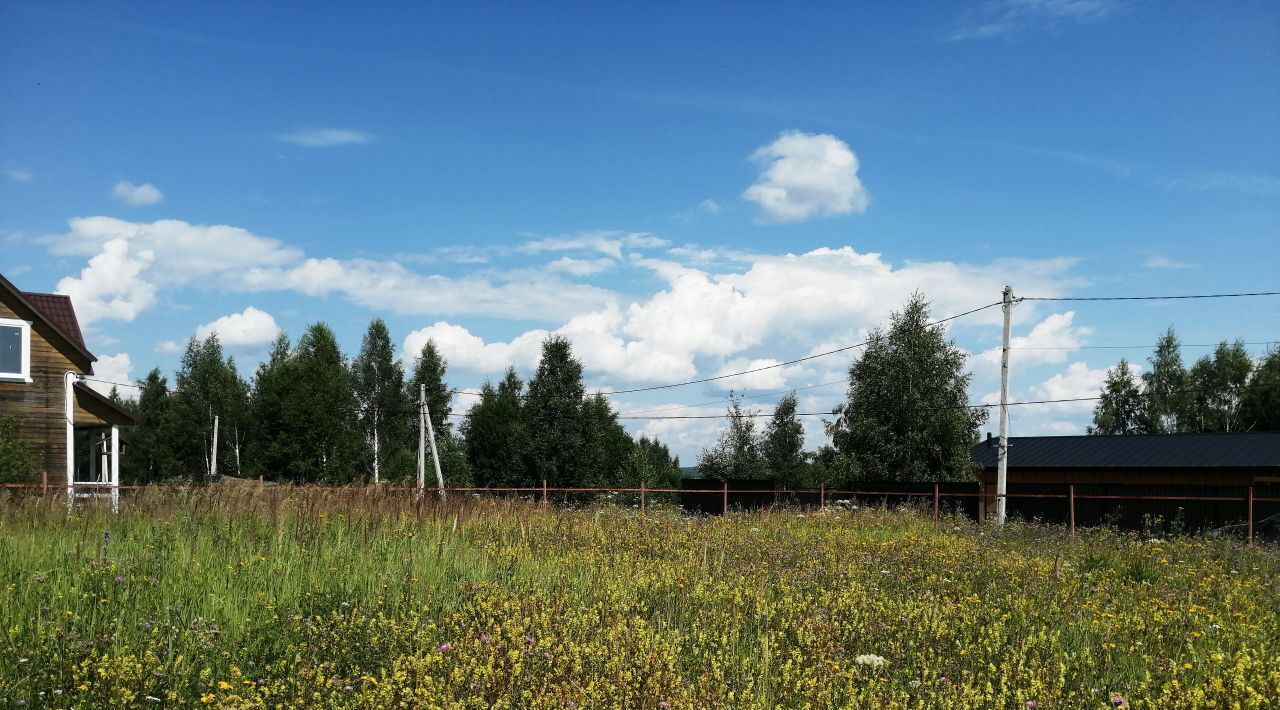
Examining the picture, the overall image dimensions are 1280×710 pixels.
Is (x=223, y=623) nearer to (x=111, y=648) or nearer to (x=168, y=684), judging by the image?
(x=111, y=648)

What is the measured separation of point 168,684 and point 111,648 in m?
0.74

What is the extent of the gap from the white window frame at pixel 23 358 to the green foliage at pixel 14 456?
4.08 ft

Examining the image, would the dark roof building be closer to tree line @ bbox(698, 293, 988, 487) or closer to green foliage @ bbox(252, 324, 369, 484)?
tree line @ bbox(698, 293, 988, 487)

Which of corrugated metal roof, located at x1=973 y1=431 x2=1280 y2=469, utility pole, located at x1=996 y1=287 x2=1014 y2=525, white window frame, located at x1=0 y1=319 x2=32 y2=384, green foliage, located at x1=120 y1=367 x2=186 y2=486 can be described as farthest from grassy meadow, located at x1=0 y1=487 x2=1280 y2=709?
green foliage, located at x1=120 y1=367 x2=186 y2=486

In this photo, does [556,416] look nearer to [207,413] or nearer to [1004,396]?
[1004,396]

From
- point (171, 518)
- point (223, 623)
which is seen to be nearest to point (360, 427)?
point (171, 518)

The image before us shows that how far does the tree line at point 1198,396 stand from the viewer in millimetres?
57281

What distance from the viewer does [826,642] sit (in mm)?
6277

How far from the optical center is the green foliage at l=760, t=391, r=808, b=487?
5544cm

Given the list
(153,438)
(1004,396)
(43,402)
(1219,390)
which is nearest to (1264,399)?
(1219,390)

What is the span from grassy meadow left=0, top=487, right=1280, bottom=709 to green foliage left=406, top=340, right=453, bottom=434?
54058 millimetres

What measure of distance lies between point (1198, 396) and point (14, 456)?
63.8m

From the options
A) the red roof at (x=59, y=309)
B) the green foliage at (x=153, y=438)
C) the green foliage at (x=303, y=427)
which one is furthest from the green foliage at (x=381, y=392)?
the red roof at (x=59, y=309)

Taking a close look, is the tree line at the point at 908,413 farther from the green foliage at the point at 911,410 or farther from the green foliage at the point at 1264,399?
the green foliage at the point at 1264,399
